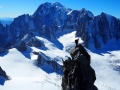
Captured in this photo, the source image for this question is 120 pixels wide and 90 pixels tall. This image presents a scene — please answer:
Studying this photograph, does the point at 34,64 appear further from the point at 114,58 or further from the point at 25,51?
the point at 114,58

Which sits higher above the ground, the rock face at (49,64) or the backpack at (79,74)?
the rock face at (49,64)

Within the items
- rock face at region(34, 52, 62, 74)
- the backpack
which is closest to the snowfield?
rock face at region(34, 52, 62, 74)

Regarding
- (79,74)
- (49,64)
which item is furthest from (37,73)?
(79,74)

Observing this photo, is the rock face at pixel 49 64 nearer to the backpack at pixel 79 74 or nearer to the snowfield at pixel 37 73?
the snowfield at pixel 37 73

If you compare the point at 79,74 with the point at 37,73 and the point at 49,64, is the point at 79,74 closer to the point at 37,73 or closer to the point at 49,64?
the point at 37,73

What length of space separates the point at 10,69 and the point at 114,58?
295ft

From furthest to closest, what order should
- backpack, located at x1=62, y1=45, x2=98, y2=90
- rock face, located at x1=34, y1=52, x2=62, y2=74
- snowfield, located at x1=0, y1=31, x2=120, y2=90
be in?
rock face, located at x1=34, y1=52, x2=62, y2=74, snowfield, located at x1=0, y1=31, x2=120, y2=90, backpack, located at x1=62, y1=45, x2=98, y2=90

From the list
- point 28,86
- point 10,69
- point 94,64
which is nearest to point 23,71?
point 10,69

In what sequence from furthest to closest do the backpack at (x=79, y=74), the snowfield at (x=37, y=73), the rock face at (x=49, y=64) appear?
the rock face at (x=49, y=64), the snowfield at (x=37, y=73), the backpack at (x=79, y=74)

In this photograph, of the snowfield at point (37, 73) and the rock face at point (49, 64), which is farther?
the rock face at point (49, 64)

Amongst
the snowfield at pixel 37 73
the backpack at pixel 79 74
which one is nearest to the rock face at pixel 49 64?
the snowfield at pixel 37 73

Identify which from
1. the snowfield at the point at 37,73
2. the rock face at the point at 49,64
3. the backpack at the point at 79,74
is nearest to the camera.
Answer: the backpack at the point at 79,74

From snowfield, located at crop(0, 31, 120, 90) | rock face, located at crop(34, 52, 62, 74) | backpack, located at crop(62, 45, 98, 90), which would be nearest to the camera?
backpack, located at crop(62, 45, 98, 90)

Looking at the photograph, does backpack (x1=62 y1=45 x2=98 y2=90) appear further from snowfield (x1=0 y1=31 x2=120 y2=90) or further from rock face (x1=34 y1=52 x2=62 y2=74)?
rock face (x1=34 y1=52 x2=62 y2=74)
